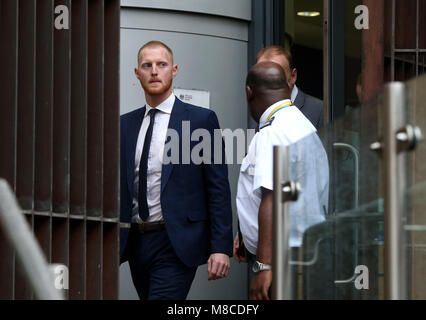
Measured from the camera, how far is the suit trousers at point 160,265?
650 centimetres

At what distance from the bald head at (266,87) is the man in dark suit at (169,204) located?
1.90 feet

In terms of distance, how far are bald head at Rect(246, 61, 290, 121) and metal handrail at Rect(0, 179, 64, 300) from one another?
10.7 ft

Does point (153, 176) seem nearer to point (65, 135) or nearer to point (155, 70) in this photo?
point (155, 70)

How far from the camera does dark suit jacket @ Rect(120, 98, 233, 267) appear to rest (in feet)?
21.3

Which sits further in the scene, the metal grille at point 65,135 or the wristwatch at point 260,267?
the wristwatch at point 260,267

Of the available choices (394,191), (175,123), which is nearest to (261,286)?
(175,123)

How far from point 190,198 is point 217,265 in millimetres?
410

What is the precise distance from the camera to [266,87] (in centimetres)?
597

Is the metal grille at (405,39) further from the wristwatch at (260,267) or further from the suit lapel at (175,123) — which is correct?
the wristwatch at (260,267)

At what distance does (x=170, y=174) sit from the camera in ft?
21.4

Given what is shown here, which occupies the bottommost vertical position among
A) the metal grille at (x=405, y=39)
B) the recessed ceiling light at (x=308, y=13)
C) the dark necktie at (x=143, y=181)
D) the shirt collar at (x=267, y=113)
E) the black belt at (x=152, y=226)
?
the black belt at (x=152, y=226)

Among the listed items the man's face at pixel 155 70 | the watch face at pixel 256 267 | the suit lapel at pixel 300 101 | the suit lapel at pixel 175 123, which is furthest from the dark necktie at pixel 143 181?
the suit lapel at pixel 300 101
